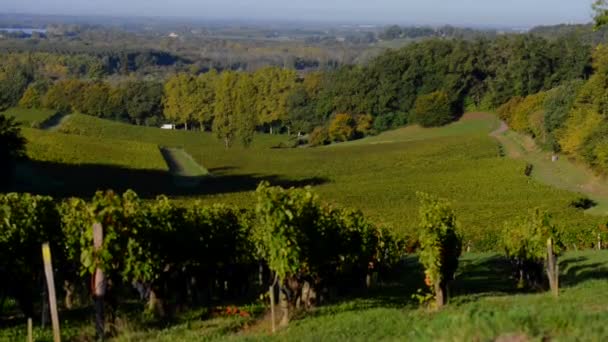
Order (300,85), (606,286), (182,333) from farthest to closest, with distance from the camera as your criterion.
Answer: (300,85) < (606,286) < (182,333)

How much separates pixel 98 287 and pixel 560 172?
5839 cm

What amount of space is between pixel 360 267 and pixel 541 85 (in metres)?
89.1

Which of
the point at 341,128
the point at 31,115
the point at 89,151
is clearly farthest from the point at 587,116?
the point at 31,115

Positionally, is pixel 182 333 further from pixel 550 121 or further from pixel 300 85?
pixel 300 85

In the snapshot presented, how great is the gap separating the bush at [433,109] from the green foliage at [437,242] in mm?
83424

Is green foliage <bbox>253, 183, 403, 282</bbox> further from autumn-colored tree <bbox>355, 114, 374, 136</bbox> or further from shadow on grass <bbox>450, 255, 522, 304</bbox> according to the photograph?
autumn-colored tree <bbox>355, 114, 374, 136</bbox>

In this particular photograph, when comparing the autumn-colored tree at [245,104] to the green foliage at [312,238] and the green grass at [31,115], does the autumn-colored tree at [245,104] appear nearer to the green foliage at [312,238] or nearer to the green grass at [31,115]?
the green grass at [31,115]

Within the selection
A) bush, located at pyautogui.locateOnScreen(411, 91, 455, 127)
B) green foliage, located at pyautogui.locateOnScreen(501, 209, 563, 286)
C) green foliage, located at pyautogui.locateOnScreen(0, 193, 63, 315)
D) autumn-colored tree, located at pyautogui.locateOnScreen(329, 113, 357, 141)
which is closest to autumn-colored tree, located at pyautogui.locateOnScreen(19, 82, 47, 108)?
autumn-colored tree, located at pyautogui.locateOnScreen(329, 113, 357, 141)

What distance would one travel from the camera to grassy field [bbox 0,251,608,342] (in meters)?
9.88

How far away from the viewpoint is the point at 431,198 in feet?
61.1

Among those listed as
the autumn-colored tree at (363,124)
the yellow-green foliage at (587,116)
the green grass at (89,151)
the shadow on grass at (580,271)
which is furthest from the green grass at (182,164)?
the shadow on grass at (580,271)

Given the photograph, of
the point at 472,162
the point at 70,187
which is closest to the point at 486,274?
the point at 70,187

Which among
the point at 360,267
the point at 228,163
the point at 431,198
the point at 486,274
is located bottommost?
the point at 228,163

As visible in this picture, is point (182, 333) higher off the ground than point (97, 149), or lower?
higher
